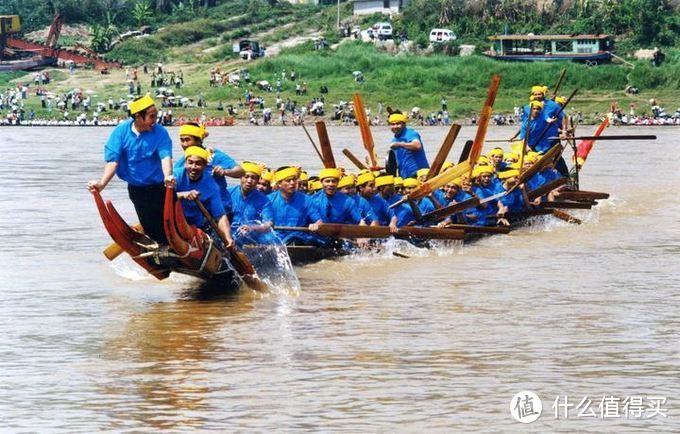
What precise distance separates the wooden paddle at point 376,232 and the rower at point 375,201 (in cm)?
18

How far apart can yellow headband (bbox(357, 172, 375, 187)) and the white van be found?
62.0 meters

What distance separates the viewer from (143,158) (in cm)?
1434

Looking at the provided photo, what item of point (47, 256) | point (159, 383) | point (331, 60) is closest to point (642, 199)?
point (47, 256)

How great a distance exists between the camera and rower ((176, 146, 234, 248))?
582 inches

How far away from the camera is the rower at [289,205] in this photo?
57.0 ft

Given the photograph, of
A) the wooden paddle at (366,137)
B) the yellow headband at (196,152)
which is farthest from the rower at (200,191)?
the wooden paddle at (366,137)

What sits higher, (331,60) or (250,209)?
(250,209)

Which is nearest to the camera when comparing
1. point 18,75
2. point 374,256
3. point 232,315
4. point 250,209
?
point 232,315

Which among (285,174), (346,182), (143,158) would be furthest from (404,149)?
(143,158)

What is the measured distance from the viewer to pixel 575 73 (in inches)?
2876

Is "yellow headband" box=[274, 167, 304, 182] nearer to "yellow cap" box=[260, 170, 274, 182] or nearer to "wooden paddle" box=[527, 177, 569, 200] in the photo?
"yellow cap" box=[260, 170, 274, 182]

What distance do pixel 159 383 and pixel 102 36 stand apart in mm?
78411

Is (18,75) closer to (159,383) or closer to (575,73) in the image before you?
(575,73)

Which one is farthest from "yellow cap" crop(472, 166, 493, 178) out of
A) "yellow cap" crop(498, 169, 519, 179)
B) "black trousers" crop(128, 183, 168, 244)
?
"black trousers" crop(128, 183, 168, 244)
